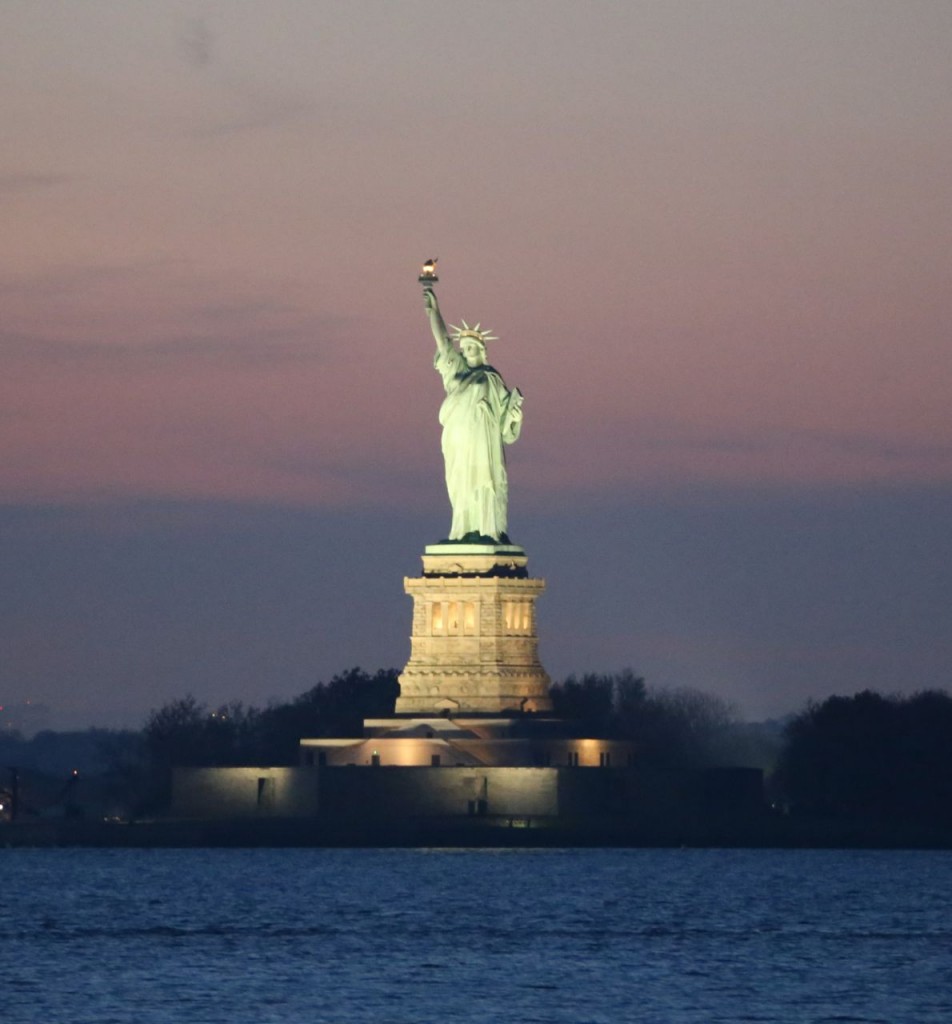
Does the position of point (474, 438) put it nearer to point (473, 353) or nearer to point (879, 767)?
point (473, 353)

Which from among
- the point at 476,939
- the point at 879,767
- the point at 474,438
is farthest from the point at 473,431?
the point at 476,939

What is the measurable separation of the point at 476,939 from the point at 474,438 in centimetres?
3114

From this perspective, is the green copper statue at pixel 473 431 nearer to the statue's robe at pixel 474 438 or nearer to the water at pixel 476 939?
the statue's robe at pixel 474 438

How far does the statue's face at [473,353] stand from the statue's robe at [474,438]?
178 mm

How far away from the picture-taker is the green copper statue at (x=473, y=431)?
9644 cm

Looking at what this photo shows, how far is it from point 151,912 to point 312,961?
11634 millimetres

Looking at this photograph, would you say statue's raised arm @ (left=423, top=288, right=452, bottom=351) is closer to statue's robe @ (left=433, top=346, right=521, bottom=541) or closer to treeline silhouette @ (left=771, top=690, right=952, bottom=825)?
statue's robe @ (left=433, top=346, right=521, bottom=541)

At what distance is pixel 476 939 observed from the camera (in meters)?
67.0

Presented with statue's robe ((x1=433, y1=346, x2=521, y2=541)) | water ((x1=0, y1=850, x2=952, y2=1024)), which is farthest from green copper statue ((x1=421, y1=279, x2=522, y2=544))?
water ((x1=0, y1=850, x2=952, y2=1024))

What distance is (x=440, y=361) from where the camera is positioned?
9650cm

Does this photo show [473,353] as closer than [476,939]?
No

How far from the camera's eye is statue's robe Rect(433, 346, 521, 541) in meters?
96.5

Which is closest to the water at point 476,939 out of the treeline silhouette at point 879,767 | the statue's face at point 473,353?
the treeline silhouette at point 879,767

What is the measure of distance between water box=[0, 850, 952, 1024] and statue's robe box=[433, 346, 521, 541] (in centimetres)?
904
